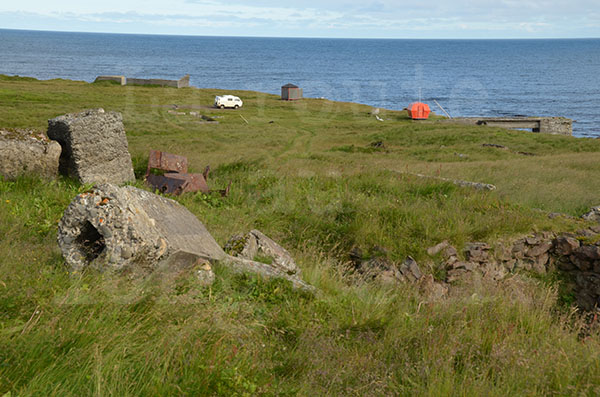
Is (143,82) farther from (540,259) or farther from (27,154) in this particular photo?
(540,259)

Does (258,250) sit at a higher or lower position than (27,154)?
lower

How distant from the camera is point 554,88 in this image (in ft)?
368

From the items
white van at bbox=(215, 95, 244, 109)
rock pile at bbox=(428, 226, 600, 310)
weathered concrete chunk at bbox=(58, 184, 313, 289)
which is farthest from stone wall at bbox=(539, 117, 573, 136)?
weathered concrete chunk at bbox=(58, 184, 313, 289)

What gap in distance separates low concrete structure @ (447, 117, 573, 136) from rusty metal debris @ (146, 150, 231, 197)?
38664 millimetres

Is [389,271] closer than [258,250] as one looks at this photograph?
No

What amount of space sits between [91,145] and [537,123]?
4308cm

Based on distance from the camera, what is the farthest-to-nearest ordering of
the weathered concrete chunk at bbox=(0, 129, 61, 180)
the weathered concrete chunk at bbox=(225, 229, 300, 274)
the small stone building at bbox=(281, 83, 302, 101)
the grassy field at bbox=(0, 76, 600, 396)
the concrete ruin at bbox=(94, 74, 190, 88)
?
the concrete ruin at bbox=(94, 74, 190, 88) → the small stone building at bbox=(281, 83, 302, 101) → the weathered concrete chunk at bbox=(0, 129, 61, 180) → the weathered concrete chunk at bbox=(225, 229, 300, 274) → the grassy field at bbox=(0, 76, 600, 396)

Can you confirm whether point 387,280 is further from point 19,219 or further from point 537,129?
point 537,129

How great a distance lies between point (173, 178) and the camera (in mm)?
10922

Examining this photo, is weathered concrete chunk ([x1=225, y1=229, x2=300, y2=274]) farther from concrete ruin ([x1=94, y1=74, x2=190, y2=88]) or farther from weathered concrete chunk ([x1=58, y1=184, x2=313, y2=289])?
concrete ruin ([x1=94, y1=74, x2=190, y2=88])

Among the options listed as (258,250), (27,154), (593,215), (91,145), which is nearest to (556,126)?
(593,215)

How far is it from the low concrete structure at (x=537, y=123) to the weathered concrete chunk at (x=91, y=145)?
39822 millimetres

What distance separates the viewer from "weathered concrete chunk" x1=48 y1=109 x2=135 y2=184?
35.4ft

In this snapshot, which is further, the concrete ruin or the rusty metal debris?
the concrete ruin
